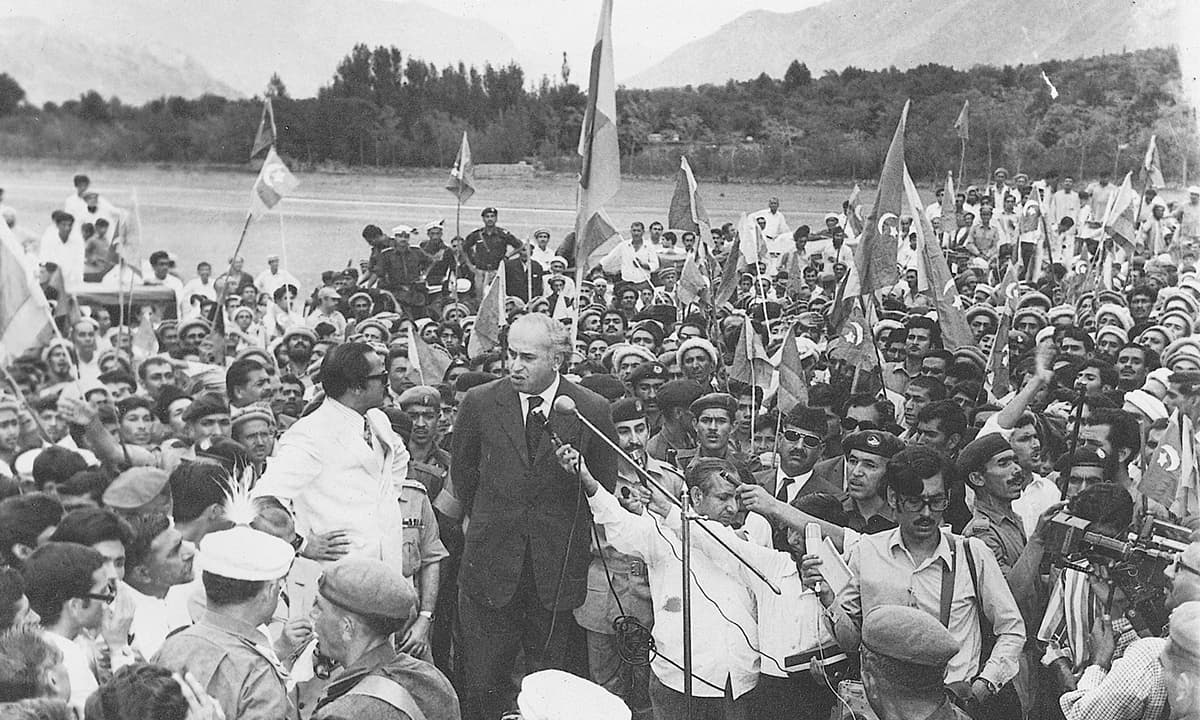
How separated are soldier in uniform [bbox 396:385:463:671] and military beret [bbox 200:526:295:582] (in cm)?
121

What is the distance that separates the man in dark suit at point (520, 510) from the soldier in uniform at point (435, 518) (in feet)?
0.54

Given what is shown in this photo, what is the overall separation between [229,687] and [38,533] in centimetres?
124

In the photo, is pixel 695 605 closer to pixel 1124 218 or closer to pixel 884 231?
pixel 884 231

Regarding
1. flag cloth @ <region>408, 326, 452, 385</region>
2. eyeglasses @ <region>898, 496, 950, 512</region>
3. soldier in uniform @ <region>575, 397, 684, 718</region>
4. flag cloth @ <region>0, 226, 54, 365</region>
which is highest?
flag cloth @ <region>0, 226, 54, 365</region>

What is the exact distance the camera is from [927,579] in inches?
164

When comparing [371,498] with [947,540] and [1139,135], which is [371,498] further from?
[1139,135]

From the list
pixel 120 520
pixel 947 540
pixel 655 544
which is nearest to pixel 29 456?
pixel 120 520

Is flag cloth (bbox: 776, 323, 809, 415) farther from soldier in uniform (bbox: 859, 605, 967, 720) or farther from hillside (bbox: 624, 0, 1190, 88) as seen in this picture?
hillside (bbox: 624, 0, 1190, 88)

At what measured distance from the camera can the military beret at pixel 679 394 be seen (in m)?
5.86

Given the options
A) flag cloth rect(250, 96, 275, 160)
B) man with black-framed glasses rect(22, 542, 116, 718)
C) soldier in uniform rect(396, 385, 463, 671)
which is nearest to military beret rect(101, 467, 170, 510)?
man with black-framed glasses rect(22, 542, 116, 718)

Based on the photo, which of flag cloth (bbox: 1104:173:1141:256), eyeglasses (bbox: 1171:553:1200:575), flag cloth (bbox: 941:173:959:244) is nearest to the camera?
eyeglasses (bbox: 1171:553:1200:575)

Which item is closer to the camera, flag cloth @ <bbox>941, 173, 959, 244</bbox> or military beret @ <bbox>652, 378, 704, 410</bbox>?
military beret @ <bbox>652, 378, 704, 410</bbox>

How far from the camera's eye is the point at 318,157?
1362cm

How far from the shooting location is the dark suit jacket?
456cm
